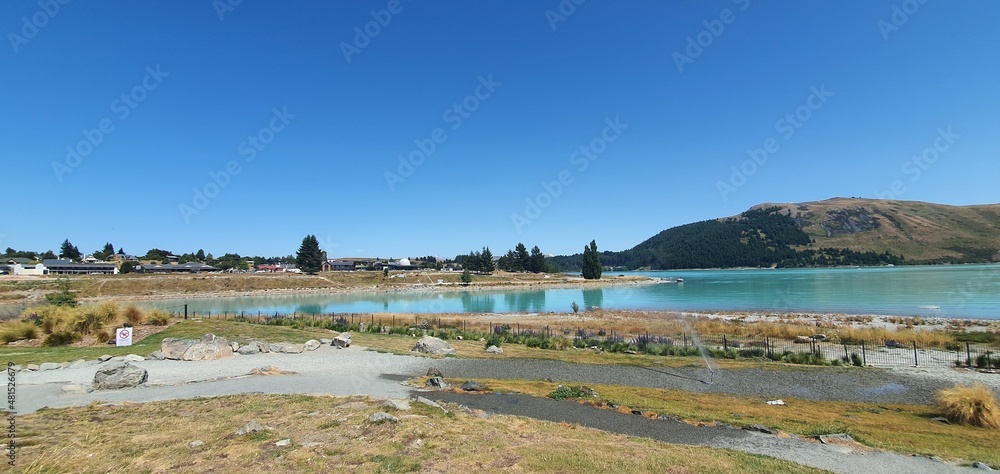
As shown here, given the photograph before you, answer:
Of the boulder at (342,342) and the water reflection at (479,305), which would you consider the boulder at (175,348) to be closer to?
the boulder at (342,342)

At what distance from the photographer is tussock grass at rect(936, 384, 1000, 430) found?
1184 centimetres

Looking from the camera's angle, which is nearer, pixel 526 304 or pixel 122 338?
pixel 122 338

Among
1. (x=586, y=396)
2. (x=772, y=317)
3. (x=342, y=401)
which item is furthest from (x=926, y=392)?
(x=772, y=317)

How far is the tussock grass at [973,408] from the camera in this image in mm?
11844

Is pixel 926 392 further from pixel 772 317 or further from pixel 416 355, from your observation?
pixel 772 317

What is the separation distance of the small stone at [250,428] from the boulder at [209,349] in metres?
12.6

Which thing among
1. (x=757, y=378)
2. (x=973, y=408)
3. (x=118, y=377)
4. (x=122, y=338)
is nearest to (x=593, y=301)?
(x=757, y=378)

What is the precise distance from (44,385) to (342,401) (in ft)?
32.5

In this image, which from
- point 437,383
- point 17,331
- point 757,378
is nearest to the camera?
point 437,383

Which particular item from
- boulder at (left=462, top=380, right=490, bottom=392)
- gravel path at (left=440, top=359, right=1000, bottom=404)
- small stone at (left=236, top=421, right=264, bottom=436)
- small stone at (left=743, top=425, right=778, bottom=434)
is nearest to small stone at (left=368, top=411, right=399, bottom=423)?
small stone at (left=236, top=421, right=264, bottom=436)

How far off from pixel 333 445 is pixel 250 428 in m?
2.06

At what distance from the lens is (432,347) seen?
76.5 ft

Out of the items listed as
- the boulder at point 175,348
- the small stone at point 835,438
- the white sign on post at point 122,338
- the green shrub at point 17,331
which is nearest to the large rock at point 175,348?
the boulder at point 175,348

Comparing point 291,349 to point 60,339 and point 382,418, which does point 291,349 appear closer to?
point 60,339
